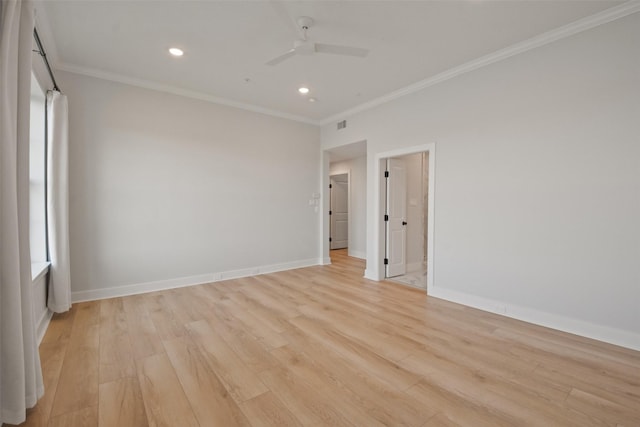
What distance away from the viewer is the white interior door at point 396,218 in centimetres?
499

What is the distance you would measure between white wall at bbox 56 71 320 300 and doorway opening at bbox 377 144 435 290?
6.10 ft

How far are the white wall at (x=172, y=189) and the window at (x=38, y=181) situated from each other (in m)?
0.47

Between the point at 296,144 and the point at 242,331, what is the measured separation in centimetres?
402

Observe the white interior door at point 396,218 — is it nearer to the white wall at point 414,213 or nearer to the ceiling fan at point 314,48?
the white wall at point 414,213

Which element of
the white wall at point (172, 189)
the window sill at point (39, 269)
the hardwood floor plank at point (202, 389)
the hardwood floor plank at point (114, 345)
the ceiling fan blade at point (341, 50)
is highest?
the ceiling fan blade at point (341, 50)

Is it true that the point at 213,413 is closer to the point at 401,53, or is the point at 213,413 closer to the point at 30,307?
the point at 30,307

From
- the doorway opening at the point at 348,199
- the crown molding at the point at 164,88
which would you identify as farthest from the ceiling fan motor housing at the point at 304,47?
the doorway opening at the point at 348,199

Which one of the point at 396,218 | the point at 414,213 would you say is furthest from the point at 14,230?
the point at 414,213

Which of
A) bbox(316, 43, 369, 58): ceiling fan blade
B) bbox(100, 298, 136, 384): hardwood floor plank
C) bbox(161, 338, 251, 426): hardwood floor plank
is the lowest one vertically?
bbox(100, 298, 136, 384): hardwood floor plank

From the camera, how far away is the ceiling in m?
2.56

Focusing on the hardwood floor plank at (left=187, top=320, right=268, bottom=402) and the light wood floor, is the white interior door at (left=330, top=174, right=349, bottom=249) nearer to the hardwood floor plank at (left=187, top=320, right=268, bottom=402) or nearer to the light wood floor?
the light wood floor

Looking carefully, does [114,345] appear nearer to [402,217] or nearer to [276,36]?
[276,36]

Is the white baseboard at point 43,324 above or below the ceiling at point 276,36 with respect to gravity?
below

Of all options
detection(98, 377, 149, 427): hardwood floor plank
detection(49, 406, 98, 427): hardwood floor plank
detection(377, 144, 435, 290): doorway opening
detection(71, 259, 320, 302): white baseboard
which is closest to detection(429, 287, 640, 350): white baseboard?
detection(377, 144, 435, 290): doorway opening
